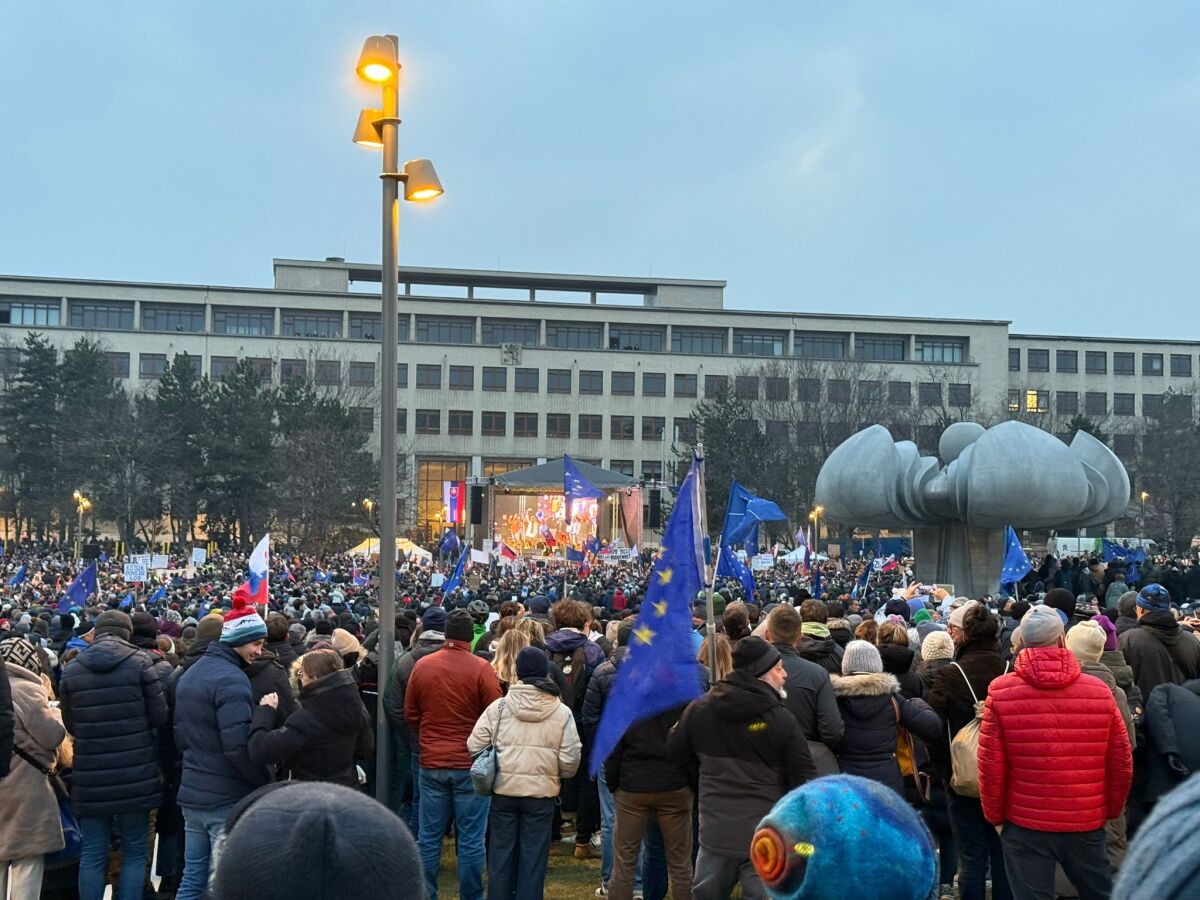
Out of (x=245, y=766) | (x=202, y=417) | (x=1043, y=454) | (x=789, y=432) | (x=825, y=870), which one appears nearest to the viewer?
(x=825, y=870)

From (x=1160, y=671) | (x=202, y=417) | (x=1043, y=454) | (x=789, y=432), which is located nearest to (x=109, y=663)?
(x=1160, y=671)

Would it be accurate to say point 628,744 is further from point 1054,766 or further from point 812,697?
point 1054,766

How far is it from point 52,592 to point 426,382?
5765cm

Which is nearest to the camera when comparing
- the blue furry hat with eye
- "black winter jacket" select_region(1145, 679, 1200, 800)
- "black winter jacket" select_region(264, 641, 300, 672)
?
the blue furry hat with eye

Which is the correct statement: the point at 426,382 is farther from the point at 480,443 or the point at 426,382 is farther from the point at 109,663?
the point at 109,663

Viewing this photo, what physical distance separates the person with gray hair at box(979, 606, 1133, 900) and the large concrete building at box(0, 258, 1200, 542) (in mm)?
73742

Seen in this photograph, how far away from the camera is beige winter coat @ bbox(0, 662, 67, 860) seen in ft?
21.4

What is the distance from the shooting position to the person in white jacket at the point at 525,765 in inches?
278

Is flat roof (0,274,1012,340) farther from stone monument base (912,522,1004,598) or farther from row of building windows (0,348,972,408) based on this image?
stone monument base (912,522,1004,598)

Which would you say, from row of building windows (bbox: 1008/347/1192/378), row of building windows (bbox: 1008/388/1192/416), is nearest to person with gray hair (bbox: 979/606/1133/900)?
row of building windows (bbox: 1008/388/1192/416)

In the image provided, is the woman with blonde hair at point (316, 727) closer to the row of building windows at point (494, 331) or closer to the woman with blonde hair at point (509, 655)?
the woman with blonde hair at point (509, 655)

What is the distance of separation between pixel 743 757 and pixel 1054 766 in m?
1.44

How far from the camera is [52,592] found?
25.7m

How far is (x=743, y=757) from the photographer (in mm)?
5816
